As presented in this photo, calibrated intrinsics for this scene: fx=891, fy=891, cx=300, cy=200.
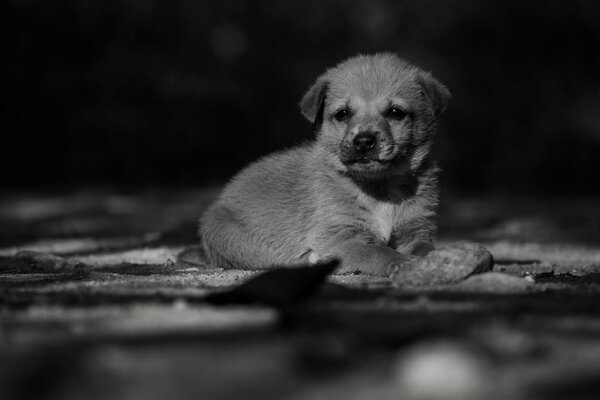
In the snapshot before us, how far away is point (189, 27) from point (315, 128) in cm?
1061

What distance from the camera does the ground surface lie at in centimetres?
214

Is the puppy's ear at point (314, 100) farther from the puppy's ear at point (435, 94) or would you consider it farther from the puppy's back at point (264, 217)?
the puppy's ear at point (435, 94)

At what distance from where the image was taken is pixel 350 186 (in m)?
5.26

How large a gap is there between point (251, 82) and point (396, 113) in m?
10.5

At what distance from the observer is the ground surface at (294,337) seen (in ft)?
7.02

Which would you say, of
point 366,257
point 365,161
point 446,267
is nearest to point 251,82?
point 365,161

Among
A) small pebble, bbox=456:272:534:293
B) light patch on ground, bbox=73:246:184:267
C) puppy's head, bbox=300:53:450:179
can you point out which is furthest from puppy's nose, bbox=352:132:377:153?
light patch on ground, bbox=73:246:184:267

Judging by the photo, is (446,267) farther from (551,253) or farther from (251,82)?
(251,82)

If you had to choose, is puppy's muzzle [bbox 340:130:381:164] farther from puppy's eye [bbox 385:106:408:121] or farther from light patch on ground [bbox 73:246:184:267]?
light patch on ground [bbox 73:246:184:267]

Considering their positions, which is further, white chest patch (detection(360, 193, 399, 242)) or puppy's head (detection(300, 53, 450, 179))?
white chest patch (detection(360, 193, 399, 242))

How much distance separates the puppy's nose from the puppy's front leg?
535 millimetres

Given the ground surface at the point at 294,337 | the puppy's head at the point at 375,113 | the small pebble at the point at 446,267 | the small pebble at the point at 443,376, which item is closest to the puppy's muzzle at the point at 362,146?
the puppy's head at the point at 375,113

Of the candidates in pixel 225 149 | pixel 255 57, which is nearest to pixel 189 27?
pixel 255 57

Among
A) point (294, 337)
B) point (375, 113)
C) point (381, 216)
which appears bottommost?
point (294, 337)
